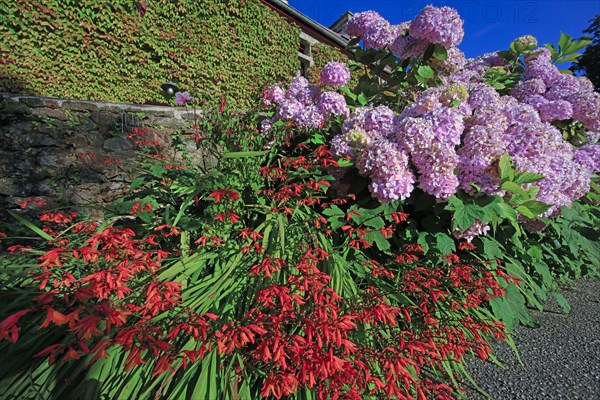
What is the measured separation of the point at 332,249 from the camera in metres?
1.78

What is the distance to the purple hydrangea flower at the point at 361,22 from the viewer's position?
108 inches

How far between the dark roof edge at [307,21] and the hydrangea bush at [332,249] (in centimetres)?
551

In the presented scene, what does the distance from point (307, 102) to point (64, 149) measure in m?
2.90

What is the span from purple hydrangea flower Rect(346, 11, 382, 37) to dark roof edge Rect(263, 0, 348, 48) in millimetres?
5422

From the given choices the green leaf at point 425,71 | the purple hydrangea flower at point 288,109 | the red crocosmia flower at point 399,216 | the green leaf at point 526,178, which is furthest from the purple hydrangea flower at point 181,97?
Result: the green leaf at point 526,178

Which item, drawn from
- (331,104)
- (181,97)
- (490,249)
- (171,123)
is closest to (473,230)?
(490,249)

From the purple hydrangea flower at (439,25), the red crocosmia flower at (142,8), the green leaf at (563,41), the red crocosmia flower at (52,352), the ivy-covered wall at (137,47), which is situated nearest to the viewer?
the red crocosmia flower at (52,352)

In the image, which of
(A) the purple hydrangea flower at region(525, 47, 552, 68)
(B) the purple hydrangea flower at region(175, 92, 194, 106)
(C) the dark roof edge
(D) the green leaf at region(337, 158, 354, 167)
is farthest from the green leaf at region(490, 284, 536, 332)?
(C) the dark roof edge

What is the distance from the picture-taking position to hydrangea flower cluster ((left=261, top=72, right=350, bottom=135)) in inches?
95.4

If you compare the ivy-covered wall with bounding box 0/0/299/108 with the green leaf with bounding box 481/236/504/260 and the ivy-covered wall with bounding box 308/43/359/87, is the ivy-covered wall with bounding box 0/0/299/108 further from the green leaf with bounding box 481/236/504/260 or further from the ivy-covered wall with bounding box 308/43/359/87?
the green leaf with bounding box 481/236/504/260

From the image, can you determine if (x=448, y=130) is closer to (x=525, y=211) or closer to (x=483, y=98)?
(x=483, y=98)

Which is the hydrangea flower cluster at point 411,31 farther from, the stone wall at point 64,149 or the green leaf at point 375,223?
the stone wall at point 64,149

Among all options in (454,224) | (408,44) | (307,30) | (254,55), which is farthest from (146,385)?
(307,30)

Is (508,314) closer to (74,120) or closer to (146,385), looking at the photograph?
(146,385)
